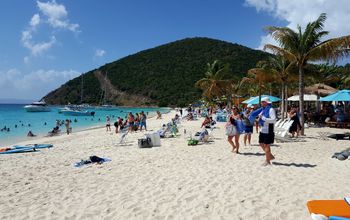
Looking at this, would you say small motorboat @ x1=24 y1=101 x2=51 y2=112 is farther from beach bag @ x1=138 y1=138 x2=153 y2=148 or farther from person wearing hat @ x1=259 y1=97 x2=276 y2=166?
person wearing hat @ x1=259 y1=97 x2=276 y2=166

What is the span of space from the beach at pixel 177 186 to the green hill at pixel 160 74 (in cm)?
6994

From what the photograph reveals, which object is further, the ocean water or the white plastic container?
the ocean water

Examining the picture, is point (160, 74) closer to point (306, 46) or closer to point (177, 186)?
point (306, 46)

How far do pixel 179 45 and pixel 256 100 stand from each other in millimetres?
81135

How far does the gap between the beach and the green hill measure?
69940 mm

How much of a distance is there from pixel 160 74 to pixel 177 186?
8714 cm

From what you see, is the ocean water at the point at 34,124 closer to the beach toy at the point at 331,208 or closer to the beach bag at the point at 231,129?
the beach bag at the point at 231,129

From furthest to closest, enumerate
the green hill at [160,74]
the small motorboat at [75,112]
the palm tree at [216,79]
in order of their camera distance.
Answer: the green hill at [160,74]
the small motorboat at [75,112]
the palm tree at [216,79]

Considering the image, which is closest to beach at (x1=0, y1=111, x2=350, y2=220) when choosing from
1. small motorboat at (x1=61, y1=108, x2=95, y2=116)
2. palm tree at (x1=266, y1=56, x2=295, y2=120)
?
palm tree at (x1=266, y1=56, x2=295, y2=120)

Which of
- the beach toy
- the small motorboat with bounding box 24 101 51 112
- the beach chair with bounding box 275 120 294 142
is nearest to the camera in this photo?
the beach toy

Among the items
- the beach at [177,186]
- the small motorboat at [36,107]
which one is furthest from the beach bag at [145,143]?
the small motorboat at [36,107]

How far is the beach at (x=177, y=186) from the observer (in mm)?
4375

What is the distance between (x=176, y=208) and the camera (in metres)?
4.44

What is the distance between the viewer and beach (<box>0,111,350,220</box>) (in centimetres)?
438
